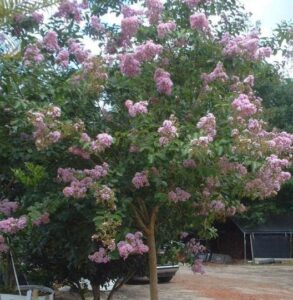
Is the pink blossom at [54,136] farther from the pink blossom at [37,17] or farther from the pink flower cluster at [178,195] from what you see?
the pink blossom at [37,17]

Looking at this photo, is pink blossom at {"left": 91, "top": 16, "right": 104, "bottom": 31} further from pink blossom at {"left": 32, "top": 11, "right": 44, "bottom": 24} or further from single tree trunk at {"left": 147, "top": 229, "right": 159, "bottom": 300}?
single tree trunk at {"left": 147, "top": 229, "right": 159, "bottom": 300}

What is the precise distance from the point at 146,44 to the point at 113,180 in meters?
1.22

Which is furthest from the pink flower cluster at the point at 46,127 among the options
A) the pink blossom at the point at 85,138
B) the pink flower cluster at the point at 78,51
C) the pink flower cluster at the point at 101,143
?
the pink flower cluster at the point at 78,51

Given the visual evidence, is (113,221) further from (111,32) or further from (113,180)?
(111,32)

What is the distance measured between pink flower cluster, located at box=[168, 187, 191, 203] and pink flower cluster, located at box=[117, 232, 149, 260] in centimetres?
43

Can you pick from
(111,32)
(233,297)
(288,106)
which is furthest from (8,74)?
(288,106)

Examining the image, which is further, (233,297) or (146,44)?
(233,297)

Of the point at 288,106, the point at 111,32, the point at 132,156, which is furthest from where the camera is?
the point at 288,106

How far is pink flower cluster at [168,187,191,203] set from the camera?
15.9ft

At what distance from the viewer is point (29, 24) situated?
5.60 metres

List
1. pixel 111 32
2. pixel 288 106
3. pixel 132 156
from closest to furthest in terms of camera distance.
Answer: pixel 132 156
pixel 111 32
pixel 288 106

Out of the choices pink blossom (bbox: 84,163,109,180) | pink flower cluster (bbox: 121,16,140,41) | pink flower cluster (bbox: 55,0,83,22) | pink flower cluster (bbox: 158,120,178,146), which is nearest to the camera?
pink flower cluster (bbox: 158,120,178,146)

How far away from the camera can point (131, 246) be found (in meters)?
4.74

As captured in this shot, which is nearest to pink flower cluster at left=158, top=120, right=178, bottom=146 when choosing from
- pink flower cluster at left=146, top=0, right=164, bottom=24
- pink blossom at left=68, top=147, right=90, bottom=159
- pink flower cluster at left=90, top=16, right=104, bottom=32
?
pink blossom at left=68, top=147, right=90, bottom=159
